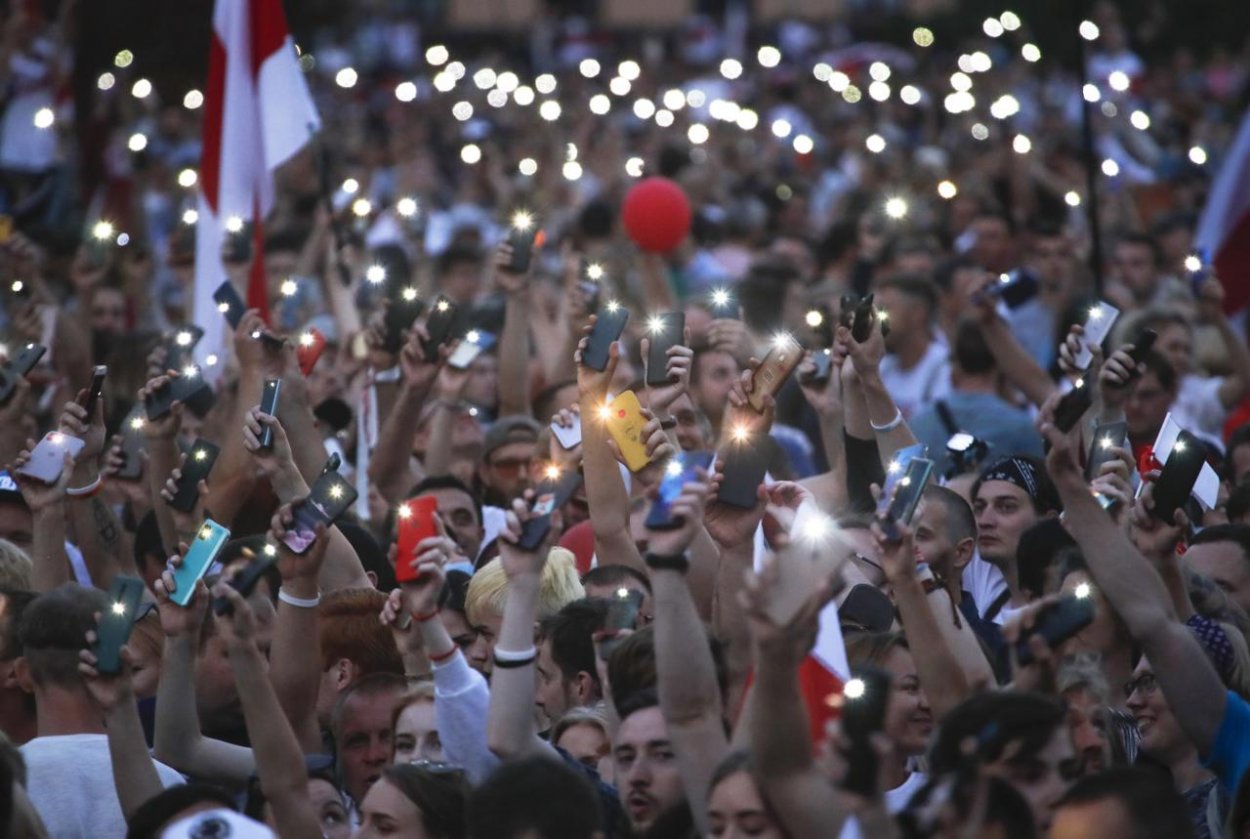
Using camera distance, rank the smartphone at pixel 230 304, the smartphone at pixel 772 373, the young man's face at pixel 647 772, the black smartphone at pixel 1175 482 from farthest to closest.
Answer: the smartphone at pixel 230 304 < the smartphone at pixel 772 373 < the black smartphone at pixel 1175 482 < the young man's face at pixel 647 772

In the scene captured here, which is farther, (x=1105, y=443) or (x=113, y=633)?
(x=1105, y=443)

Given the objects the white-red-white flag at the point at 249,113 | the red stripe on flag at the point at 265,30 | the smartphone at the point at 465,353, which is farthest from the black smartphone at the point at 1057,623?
the red stripe on flag at the point at 265,30

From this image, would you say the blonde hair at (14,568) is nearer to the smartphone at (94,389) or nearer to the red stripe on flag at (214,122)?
the smartphone at (94,389)

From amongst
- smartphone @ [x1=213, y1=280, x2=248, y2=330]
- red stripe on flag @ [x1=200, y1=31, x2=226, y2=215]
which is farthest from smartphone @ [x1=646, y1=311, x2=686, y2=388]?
red stripe on flag @ [x1=200, y1=31, x2=226, y2=215]

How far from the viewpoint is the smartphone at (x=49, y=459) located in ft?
21.3

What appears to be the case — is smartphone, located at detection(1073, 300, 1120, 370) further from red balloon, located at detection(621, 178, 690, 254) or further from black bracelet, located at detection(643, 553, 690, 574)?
red balloon, located at detection(621, 178, 690, 254)

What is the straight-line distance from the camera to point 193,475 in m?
6.62

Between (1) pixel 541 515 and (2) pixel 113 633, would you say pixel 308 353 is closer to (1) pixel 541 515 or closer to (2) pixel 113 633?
(2) pixel 113 633

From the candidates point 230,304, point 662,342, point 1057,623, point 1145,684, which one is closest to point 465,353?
point 230,304

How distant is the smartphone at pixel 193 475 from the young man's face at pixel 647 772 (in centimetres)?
210

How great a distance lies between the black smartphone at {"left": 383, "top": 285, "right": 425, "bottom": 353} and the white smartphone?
52.1 inches

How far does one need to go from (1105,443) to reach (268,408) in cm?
266

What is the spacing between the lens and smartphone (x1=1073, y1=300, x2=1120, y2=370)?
22.4 ft

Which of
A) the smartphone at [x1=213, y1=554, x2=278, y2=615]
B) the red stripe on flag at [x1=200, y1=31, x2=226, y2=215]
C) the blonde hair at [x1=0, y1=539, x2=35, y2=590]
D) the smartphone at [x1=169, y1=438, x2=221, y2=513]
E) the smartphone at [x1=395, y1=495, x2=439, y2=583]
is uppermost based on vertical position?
the smartphone at [x1=395, y1=495, x2=439, y2=583]
